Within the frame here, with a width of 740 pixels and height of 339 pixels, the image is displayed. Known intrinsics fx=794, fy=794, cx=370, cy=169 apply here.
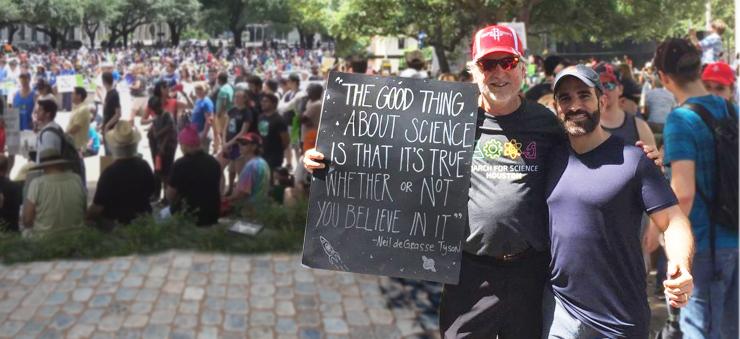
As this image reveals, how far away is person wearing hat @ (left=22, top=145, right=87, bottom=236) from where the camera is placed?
7.28 meters

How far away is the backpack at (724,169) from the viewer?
3.64 metres

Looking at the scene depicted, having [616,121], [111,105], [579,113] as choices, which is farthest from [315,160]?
[111,105]

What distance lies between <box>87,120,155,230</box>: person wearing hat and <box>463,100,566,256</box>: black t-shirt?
17.9ft

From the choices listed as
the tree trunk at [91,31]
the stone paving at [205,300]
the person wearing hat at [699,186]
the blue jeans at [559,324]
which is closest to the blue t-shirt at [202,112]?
the stone paving at [205,300]

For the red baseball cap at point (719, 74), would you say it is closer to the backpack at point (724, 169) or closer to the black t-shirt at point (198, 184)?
the backpack at point (724, 169)

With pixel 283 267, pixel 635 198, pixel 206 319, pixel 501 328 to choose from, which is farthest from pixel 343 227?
pixel 283 267

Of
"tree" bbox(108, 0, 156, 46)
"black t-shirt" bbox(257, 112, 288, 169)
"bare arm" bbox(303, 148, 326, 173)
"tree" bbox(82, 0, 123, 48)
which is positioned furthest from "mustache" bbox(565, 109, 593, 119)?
"tree" bbox(108, 0, 156, 46)

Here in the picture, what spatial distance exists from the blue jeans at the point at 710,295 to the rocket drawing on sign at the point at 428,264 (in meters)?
1.51

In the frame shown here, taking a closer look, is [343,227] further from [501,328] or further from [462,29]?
[462,29]

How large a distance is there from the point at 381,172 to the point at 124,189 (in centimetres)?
523

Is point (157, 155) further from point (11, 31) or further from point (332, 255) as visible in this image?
point (332, 255)

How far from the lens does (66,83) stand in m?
15.2

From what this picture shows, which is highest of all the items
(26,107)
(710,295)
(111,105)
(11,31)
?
(11,31)

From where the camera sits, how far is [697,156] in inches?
144
